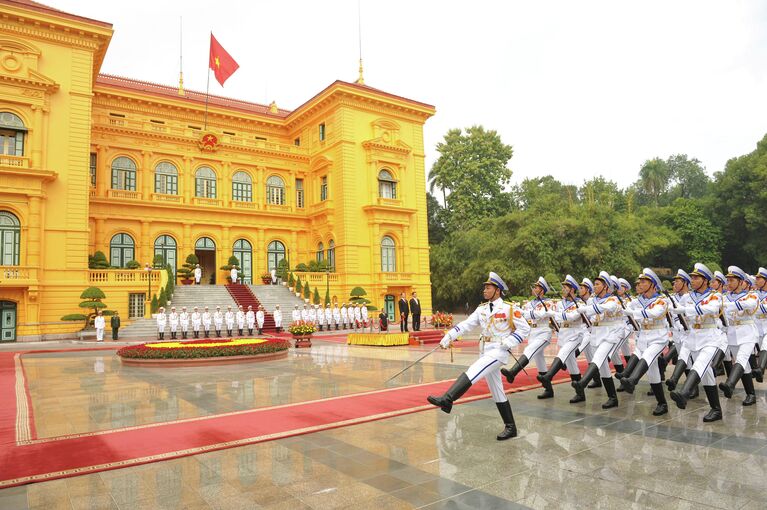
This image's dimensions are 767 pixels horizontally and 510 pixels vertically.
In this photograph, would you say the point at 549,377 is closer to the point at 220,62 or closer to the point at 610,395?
the point at 610,395

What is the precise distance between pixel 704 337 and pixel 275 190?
34266mm


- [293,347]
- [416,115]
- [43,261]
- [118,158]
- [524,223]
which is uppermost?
[416,115]

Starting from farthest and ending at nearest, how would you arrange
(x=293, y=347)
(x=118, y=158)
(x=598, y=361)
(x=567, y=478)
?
(x=118, y=158) < (x=293, y=347) < (x=598, y=361) < (x=567, y=478)

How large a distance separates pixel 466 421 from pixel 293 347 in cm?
1426

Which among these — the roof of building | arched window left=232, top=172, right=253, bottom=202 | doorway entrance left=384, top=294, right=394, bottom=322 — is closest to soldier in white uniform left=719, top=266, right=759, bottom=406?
doorway entrance left=384, top=294, right=394, bottom=322

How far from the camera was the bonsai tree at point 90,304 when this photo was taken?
24.6 metres

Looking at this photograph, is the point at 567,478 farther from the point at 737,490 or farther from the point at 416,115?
the point at 416,115

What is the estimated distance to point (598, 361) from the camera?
8203 millimetres

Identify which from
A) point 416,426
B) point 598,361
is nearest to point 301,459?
point 416,426

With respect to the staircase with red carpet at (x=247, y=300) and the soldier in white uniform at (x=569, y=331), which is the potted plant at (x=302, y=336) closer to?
the staircase with red carpet at (x=247, y=300)

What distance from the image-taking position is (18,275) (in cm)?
2508

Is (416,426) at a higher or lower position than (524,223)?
lower

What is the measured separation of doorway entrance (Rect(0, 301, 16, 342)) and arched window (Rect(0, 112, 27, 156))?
747 cm

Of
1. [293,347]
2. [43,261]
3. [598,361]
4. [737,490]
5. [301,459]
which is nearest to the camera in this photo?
[737,490]
